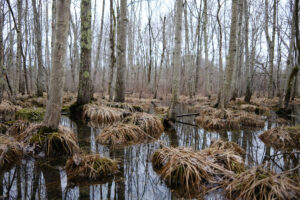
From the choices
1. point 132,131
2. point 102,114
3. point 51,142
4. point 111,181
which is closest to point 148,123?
point 132,131

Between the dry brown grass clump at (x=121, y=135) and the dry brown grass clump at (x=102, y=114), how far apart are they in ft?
5.91

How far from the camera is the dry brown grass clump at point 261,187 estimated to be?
6.93 feet

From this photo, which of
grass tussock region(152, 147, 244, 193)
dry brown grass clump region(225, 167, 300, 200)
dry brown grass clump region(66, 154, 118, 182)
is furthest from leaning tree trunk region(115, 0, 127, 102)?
dry brown grass clump region(225, 167, 300, 200)

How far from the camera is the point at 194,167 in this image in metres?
2.79

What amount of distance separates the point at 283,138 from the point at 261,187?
10.8ft

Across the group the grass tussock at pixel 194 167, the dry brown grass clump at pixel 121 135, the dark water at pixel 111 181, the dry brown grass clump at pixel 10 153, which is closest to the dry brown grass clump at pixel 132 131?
the dry brown grass clump at pixel 121 135

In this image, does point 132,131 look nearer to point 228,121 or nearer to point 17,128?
point 17,128

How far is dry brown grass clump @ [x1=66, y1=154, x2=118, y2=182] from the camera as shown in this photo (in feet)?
8.96

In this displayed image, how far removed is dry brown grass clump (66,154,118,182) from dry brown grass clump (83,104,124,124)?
3.77m

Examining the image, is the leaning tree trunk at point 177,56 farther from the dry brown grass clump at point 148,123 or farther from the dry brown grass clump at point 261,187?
the dry brown grass clump at point 261,187

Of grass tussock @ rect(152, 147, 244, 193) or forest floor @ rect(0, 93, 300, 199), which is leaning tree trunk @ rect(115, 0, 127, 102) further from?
grass tussock @ rect(152, 147, 244, 193)

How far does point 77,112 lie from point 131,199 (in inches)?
241

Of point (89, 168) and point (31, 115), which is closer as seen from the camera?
point (89, 168)

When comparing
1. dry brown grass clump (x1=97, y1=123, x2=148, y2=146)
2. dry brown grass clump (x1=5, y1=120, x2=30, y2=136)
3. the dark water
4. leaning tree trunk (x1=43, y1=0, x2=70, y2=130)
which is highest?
leaning tree trunk (x1=43, y1=0, x2=70, y2=130)
